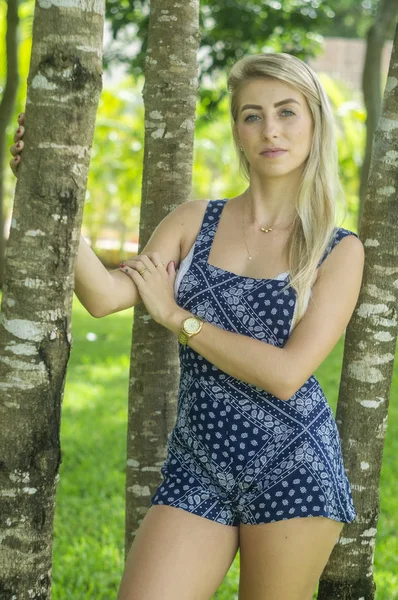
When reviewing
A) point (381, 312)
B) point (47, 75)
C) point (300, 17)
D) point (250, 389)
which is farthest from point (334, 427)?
point (300, 17)

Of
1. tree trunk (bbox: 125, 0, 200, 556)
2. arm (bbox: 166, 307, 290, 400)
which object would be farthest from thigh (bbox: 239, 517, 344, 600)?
tree trunk (bbox: 125, 0, 200, 556)

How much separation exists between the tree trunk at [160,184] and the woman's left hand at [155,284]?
50cm

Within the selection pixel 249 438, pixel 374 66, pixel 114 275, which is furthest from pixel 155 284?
pixel 374 66

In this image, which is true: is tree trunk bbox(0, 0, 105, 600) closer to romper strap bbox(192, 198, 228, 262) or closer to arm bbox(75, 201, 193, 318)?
arm bbox(75, 201, 193, 318)

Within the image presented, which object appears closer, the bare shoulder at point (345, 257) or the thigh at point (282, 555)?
the thigh at point (282, 555)

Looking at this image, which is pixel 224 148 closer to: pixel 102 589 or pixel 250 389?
pixel 102 589

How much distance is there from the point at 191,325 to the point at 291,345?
0.30 meters

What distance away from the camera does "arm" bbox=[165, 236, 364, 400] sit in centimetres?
246

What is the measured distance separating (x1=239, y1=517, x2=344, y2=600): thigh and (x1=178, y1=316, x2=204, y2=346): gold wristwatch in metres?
0.58

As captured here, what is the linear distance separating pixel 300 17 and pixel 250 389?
280 inches

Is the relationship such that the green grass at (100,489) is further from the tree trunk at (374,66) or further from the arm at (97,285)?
the tree trunk at (374,66)

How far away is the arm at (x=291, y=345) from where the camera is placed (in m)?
2.46

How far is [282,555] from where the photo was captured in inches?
97.3

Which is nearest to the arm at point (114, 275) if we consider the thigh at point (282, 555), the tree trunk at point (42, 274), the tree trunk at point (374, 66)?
the tree trunk at point (42, 274)
